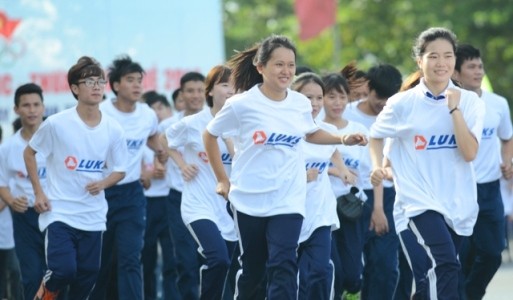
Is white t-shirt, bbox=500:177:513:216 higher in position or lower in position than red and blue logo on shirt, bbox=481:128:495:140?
lower

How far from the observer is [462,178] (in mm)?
10961

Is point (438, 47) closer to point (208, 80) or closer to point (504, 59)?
point (208, 80)

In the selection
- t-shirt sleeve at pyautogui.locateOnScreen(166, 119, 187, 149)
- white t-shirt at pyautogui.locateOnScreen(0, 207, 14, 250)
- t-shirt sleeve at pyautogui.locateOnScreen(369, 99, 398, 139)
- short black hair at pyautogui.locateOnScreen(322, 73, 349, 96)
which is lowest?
white t-shirt at pyautogui.locateOnScreen(0, 207, 14, 250)

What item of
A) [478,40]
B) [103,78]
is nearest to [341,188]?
[103,78]

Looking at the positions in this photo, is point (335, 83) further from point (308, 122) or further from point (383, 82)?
point (308, 122)

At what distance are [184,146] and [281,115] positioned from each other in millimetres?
2503

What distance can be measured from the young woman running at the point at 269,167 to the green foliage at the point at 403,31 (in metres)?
19.4

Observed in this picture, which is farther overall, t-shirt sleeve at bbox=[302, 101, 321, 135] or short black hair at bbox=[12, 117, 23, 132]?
short black hair at bbox=[12, 117, 23, 132]

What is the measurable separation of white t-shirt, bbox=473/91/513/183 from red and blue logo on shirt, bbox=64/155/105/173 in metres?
3.38

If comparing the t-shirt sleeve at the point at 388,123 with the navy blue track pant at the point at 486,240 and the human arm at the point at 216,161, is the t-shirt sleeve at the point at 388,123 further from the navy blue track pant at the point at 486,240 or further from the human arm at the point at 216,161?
the navy blue track pant at the point at 486,240

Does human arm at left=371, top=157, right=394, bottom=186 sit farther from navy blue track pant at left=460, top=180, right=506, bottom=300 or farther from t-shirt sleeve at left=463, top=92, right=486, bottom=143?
navy blue track pant at left=460, top=180, right=506, bottom=300

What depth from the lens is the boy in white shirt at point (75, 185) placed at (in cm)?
1247

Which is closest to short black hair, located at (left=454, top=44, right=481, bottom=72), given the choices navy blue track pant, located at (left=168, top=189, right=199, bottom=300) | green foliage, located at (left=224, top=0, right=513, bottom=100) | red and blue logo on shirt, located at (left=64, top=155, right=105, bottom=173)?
navy blue track pant, located at (left=168, top=189, right=199, bottom=300)

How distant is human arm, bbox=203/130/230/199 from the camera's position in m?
11.4
